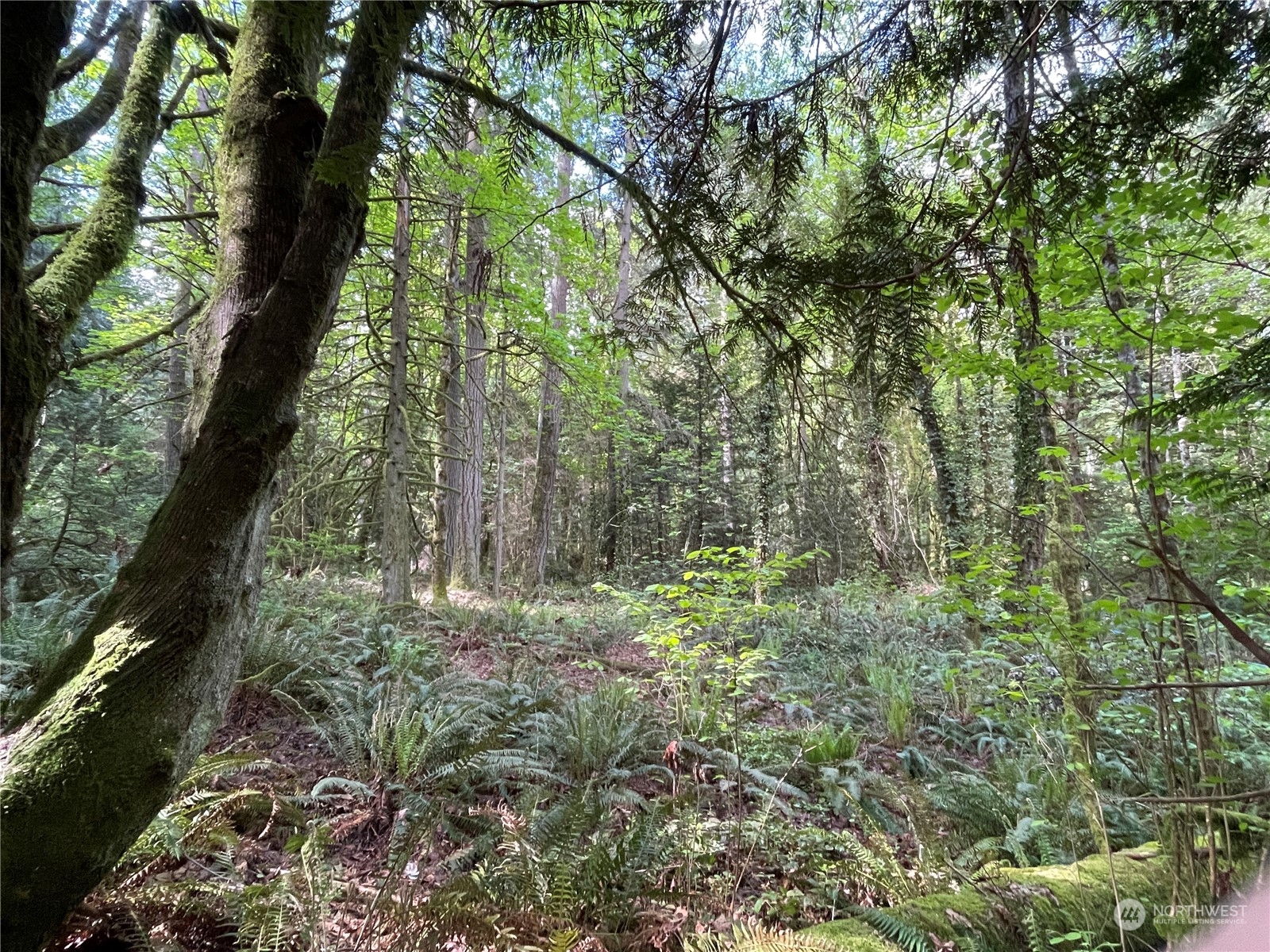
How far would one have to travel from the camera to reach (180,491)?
168 cm

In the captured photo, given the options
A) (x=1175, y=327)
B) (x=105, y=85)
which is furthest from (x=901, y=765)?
(x=105, y=85)

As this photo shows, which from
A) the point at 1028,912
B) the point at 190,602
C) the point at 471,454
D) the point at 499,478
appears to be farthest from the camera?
the point at 499,478

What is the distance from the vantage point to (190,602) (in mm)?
1599

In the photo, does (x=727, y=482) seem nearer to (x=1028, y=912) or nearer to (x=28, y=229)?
(x=1028, y=912)

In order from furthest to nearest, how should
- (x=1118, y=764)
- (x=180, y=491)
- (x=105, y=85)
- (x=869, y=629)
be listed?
1. (x=869, y=629)
2. (x=1118, y=764)
3. (x=105, y=85)
4. (x=180, y=491)

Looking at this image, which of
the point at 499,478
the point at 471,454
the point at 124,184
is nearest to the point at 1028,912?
the point at 124,184

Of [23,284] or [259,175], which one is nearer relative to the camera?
[23,284]

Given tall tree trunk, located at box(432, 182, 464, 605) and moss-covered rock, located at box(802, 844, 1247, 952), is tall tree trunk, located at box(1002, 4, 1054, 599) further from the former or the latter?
tall tree trunk, located at box(432, 182, 464, 605)

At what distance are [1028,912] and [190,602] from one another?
125 inches

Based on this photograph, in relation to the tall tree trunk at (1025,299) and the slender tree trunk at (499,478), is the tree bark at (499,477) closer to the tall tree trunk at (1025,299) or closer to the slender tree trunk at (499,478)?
the slender tree trunk at (499,478)

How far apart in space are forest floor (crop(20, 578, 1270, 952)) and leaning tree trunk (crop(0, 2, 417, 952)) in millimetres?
481

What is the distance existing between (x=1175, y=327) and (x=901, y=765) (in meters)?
3.53

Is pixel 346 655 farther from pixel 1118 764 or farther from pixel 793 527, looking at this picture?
pixel 793 527

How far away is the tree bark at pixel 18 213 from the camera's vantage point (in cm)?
144
